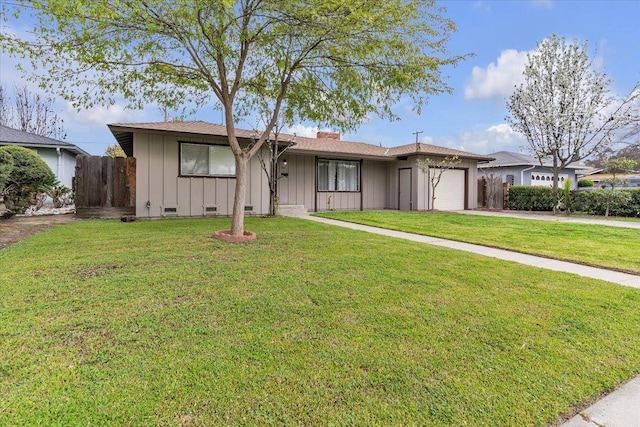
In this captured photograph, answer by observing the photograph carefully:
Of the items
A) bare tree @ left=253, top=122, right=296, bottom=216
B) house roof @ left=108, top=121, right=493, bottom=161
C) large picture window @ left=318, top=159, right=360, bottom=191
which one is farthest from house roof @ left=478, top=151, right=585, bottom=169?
bare tree @ left=253, top=122, right=296, bottom=216

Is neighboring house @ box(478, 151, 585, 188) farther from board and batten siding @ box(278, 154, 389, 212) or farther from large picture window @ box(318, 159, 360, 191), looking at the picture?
large picture window @ box(318, 159, 360, 191)

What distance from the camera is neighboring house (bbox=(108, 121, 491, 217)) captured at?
1045 centimetres

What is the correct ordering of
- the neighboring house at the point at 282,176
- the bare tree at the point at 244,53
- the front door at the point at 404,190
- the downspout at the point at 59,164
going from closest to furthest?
the bare tree at the point at 244,53
the neighboring house at the point at 282,176
the downspout at the point at 59,164
the front door at the point at 404,190

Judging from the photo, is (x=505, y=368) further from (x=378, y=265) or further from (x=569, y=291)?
(x=378, y=265)

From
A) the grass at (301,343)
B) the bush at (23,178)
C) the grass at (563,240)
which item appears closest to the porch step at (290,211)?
the grass at (563,240)

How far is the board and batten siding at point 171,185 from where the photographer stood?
33.8 ft

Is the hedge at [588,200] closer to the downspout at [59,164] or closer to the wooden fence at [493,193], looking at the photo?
the wooden fence at [493,193]

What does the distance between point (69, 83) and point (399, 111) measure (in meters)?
7.15

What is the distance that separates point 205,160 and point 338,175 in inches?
254

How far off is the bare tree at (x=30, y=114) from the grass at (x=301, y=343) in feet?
92.7

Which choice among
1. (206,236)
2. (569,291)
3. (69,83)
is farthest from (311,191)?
(569,291)

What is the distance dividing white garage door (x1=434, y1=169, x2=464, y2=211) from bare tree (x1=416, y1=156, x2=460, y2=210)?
280mm

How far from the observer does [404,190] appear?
16703 millimetres

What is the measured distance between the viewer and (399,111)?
828 centimetres
